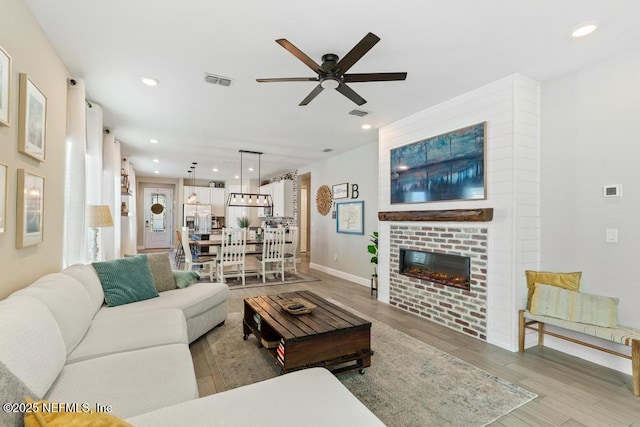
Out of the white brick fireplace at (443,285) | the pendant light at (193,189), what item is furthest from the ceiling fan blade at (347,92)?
the pendant light at (193,189)

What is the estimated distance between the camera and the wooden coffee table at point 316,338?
2.16m

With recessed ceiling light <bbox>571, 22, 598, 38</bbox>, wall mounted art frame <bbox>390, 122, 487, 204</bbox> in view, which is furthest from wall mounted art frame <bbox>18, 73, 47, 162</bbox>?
recessed ceiling light <bbox>571, 22, 598, 38</bbox>

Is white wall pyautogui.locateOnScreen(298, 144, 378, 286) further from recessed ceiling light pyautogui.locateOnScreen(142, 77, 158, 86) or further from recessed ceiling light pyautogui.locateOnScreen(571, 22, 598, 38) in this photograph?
recessed ceiling light pyautogui.locateOnScreen(142, 77, 158, 86)

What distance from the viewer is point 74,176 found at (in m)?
3.06

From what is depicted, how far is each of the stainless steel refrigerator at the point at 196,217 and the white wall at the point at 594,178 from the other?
32.2ft

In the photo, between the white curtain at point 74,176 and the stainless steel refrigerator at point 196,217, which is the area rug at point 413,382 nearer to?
the white curtain at point 74,176

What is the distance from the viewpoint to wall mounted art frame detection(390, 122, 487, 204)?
10.8ft

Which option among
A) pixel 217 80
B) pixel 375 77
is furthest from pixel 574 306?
pixel 217 80

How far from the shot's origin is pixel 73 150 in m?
3.06

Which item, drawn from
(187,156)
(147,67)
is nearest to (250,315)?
(147,67)

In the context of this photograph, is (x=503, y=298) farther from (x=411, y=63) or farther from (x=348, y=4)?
(x=348, y=4)

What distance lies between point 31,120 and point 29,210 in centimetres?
65

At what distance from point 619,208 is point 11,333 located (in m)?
4.19

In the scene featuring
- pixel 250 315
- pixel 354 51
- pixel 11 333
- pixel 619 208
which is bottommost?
pixel 250 315
